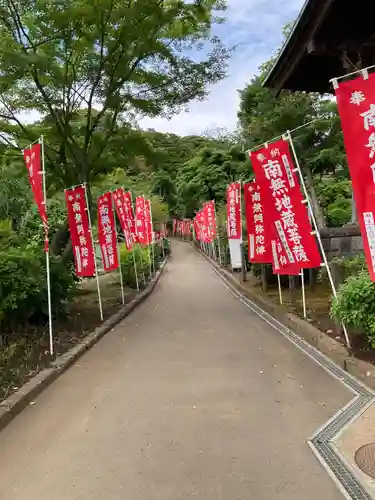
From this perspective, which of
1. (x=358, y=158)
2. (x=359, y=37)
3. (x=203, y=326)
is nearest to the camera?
(x=358, y=158)

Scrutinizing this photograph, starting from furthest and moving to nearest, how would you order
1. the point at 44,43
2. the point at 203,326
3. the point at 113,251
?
the point at 113,251 < the point at 44,43 < the point at 203,326

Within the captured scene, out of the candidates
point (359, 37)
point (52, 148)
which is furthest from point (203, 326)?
Result: point (52, 148)

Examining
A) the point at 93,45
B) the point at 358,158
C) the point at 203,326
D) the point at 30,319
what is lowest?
the point at 203,326

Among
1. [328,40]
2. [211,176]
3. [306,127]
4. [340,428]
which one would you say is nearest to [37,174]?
[328,40]

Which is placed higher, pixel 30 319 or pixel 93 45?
pixel 93 45

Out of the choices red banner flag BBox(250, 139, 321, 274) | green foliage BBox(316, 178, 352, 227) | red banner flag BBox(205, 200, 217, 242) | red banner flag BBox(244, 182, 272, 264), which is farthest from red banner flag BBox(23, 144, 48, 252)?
red banner flag BBox(205, 200, 217, 242)

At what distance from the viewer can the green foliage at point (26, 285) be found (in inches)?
310

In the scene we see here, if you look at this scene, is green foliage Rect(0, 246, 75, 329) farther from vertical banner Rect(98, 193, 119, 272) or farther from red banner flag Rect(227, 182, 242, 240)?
red banner flag Rect(227, 182, 242, 240)

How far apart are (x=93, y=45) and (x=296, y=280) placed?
8136 millimetres

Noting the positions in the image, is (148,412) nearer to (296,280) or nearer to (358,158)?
(358,158)

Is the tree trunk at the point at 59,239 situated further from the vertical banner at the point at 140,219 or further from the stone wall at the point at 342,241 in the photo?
the vertical banner at the point at 140,219

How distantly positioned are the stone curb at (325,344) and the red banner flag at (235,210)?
5.55 metres

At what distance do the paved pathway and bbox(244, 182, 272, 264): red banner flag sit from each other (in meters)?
4.33

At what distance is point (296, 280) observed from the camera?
13.4m
